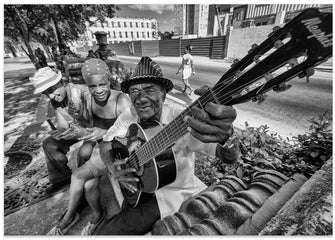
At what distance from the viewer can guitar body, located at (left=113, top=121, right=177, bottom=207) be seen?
1.36 meters

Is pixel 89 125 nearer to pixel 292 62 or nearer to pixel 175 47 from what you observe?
pixel 292 62

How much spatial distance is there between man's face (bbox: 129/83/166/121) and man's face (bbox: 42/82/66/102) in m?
1.31

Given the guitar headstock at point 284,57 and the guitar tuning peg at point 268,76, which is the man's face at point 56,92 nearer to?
the guitar headstock at point 284,57

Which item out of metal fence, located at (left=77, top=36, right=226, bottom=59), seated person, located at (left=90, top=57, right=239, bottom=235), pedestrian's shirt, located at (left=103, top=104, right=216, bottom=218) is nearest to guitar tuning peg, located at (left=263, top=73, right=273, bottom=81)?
seated person, located at (left=90, top=57, right=239, bottom=235)

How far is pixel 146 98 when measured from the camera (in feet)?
4.68

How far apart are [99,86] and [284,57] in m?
1.90

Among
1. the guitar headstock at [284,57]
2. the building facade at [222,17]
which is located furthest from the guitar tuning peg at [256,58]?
the building facade at [222,17]

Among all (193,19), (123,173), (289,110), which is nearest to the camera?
(123,173)

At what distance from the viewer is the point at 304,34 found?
576 mm

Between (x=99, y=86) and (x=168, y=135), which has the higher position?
(x=99, y=86)

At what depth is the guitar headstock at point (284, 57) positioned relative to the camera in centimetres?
55

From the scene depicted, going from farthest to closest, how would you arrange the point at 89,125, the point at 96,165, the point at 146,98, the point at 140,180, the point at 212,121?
the point at 89,125, the point at 96,165, the point at 140,180, the point at 146,98, the point at 212,121

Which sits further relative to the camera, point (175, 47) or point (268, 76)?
point (175, 47)

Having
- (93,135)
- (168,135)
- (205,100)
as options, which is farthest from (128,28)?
(205,100)
